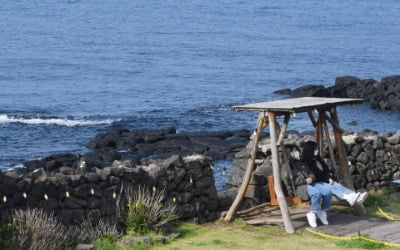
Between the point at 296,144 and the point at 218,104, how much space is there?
38053mm

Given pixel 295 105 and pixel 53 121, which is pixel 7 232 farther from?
pixel 53 121

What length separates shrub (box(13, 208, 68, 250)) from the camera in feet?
55.8

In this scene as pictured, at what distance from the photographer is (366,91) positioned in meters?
62.4

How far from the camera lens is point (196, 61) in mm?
88562

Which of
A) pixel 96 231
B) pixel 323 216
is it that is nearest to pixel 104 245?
pixel 96 231

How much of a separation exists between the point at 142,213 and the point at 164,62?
6985cm

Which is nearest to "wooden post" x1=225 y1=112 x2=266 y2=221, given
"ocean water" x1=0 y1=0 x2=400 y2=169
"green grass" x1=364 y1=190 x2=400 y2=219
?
"green grass" x1=364 y1=190 x2=400 y2=219

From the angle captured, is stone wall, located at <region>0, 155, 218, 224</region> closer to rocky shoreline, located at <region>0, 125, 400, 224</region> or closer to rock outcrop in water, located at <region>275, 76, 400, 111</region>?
rocky shoreline, located at <region>0, 125, 400, 224</region>

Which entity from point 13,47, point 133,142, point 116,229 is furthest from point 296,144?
point 13,47

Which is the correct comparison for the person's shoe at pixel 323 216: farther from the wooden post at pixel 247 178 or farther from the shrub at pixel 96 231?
the shrub at pixel 96 231

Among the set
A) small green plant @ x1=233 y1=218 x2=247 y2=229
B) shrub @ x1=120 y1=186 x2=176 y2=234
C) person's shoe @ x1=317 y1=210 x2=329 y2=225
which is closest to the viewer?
shrub @ x1=120 y1=186 x2=176 y2=234

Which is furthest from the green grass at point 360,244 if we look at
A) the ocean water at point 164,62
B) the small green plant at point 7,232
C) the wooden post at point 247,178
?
the ocean water at point 164,62

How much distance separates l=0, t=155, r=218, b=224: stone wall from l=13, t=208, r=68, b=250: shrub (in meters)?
0.35

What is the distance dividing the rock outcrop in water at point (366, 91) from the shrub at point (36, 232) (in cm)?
4224
